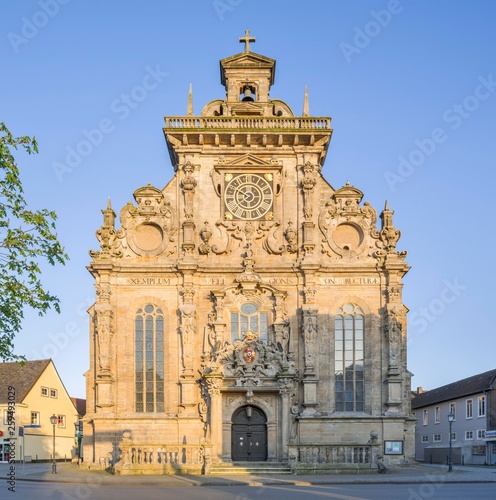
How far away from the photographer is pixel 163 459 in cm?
3375

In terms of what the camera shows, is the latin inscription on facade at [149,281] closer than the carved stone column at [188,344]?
No

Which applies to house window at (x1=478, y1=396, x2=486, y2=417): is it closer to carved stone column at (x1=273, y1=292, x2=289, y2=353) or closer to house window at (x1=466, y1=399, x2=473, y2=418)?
house window at (x1=466, y1=399, x2=473, y2=418)

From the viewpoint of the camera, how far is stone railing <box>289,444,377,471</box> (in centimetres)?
3366

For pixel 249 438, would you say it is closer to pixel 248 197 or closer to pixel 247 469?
pixel 247 469

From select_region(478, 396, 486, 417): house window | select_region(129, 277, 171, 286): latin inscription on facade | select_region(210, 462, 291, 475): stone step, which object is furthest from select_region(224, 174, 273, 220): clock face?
select_region(478, 396, 486, 417): house window

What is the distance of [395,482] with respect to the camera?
96.3 ft

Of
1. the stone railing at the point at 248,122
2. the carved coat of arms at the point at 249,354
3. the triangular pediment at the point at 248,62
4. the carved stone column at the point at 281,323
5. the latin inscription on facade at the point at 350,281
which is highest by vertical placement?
the triangular pediment at the point at 248,62

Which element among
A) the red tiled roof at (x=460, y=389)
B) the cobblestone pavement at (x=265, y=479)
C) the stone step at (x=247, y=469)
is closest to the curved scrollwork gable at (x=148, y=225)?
the stone step at (x=247, y=469)

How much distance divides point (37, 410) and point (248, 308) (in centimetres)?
3141

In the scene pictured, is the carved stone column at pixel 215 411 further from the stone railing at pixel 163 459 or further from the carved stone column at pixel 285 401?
the carved stone column at pixel 285 401

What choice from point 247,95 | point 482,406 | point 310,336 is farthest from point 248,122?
point 482,406

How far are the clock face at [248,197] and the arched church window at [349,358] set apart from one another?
6877mm

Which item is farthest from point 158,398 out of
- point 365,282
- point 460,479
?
point 460,479

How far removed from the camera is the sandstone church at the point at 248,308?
1484 inches
